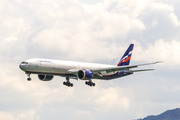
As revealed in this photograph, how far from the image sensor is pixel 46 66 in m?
85.9

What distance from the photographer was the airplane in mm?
85938

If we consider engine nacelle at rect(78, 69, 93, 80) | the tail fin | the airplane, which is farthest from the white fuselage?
the tail fin

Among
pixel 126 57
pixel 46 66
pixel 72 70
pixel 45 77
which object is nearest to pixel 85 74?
pixel 72 70

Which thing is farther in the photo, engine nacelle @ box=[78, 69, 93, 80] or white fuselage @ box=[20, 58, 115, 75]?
engine nacelle @ box=[78, 69, 93, 80]

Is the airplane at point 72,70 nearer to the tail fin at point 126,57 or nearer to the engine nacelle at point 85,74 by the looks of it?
the engine nacelle at point 85,74

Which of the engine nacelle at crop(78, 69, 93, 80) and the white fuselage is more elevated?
the white fuselage

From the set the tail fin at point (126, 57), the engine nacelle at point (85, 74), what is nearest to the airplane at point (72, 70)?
the engine nacelle at point (85, 74)

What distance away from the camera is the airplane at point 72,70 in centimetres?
8594

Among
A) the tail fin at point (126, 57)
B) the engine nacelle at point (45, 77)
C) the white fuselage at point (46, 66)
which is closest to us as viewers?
the white fuselage at point (46, 66)

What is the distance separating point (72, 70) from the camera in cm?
8925

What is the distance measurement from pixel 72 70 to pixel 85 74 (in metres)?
3.55

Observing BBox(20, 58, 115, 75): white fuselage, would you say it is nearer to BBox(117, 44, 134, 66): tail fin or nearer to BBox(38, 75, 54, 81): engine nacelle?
BBox(38, 75, 54, 81): engine nacelle

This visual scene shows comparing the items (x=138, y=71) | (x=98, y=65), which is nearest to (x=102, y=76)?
(x=98, y=65)

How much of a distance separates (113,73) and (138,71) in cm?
752
